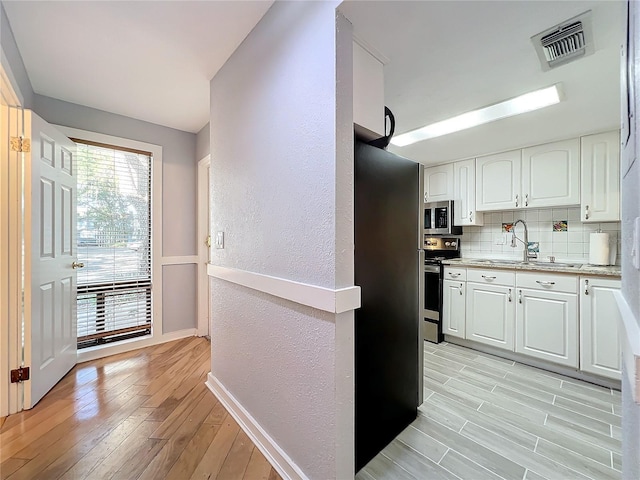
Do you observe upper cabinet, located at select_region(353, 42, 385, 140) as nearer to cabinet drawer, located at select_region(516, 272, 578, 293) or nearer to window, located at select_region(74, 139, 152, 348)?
cabinet drawer, located at select_region(516, 272, 578, 293)

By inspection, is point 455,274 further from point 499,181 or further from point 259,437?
point 259,437

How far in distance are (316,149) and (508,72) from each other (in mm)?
1373

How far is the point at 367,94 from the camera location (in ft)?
4.43

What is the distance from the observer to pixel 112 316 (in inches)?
112

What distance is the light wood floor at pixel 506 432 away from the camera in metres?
1.41

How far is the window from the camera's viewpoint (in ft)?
8.78

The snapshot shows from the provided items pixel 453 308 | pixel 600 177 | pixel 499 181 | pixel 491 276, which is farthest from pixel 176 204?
pixel 600 177

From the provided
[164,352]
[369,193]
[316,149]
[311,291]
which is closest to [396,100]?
[369,193]

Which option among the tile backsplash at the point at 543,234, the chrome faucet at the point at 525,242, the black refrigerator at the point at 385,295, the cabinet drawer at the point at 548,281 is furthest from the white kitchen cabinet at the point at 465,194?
the black refrigerator at the point at 385,295

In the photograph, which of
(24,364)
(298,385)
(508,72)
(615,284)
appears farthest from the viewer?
(615,284)

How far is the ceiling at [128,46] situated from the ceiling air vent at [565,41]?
1418 mm

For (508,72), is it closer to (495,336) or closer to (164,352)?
(495,336)

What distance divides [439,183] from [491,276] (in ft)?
4.56

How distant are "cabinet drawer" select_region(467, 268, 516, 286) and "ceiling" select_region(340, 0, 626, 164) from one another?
1329 mm
